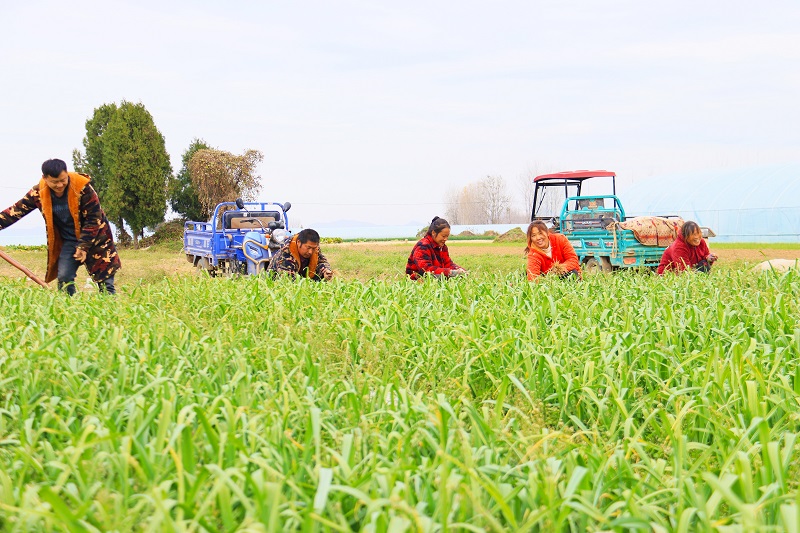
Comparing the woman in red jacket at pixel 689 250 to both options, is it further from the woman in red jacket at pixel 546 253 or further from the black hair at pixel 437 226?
the black hair at pixel 437 226

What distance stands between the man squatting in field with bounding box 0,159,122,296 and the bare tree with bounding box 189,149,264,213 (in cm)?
2927

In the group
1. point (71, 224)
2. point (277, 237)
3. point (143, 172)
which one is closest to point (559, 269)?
point (71, 224)

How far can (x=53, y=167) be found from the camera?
24.5 feet

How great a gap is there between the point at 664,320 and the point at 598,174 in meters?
15.1

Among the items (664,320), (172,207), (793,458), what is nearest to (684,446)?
(793,458)

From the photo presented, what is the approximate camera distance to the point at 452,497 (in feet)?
5.97

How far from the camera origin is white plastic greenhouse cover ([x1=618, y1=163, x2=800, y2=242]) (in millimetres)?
28719

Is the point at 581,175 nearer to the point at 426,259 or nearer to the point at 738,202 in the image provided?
the point at 426,259

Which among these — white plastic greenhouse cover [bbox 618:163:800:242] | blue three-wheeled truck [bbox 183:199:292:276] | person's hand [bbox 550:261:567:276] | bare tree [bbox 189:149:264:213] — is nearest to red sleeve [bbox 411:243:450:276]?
person's hand [bbox 550:261:567:276]

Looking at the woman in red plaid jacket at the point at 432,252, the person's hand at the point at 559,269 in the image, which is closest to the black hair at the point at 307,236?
the woman in red plaid jacket at the point at 432,252

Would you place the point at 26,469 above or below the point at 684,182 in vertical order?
below

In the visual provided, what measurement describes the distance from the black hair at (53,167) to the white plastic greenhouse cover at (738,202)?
2633 cm

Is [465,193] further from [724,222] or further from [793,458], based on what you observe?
[793,458]

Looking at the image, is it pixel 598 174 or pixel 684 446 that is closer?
pixel 684 446
